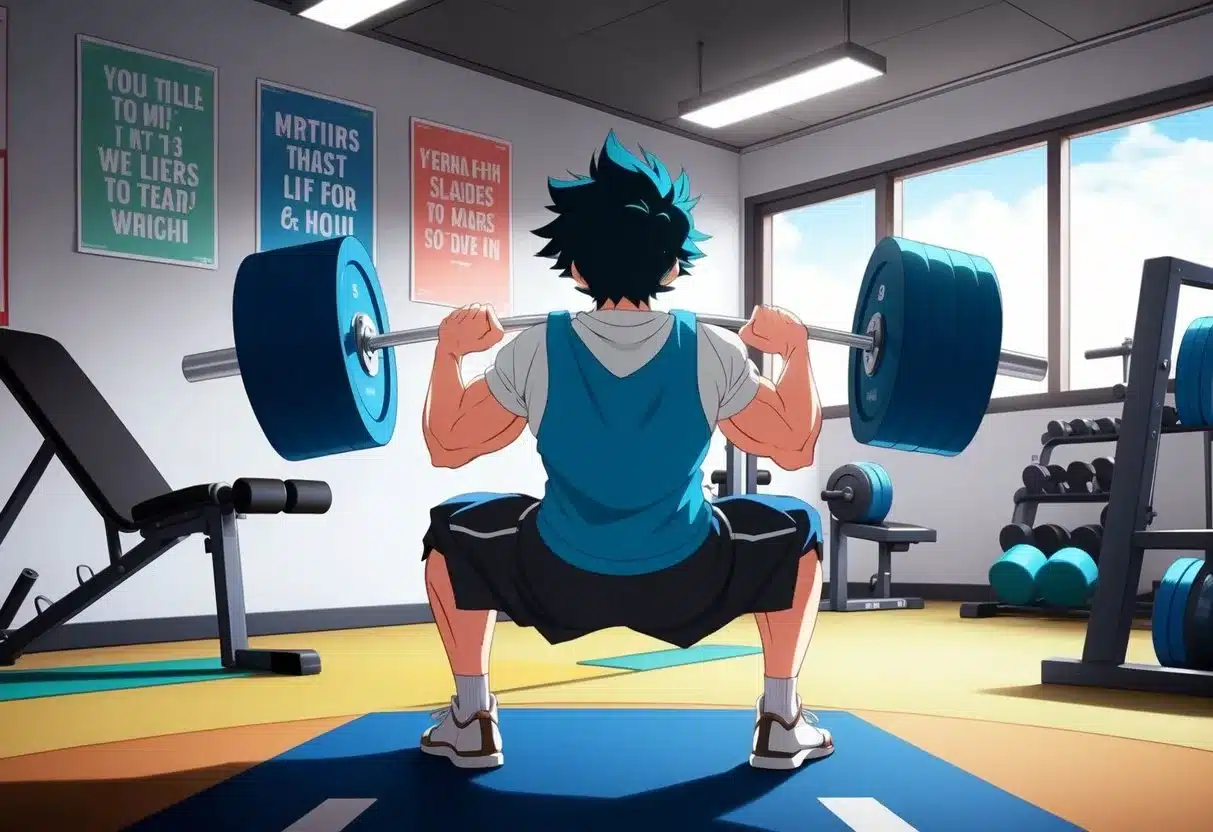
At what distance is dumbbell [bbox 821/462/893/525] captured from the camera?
521 cm

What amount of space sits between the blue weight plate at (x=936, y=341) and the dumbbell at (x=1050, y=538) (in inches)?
132

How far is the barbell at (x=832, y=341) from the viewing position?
5.99 ft

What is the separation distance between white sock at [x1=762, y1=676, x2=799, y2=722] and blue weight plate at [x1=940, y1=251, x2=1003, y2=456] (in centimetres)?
46

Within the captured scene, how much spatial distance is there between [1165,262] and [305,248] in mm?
2007

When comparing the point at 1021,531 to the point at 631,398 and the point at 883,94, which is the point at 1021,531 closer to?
the point at 883,94

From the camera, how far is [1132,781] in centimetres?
179

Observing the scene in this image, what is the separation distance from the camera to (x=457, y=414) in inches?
71.2

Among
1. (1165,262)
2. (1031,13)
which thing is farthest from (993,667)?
(1031,13)

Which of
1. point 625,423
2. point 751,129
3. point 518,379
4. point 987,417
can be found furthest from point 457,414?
point 751,129

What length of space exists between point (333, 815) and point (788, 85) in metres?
4.22

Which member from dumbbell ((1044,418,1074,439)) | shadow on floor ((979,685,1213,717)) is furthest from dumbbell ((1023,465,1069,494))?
shadow on floor ((979,685,1213,717))

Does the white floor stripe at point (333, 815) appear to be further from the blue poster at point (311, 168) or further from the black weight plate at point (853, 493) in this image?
the black weight plate at point (853, 493)

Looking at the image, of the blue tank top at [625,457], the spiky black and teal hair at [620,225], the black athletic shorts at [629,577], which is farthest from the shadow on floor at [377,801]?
the spiky black and teal hair at [620,225]

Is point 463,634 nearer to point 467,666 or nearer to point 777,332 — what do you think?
point 467,666
